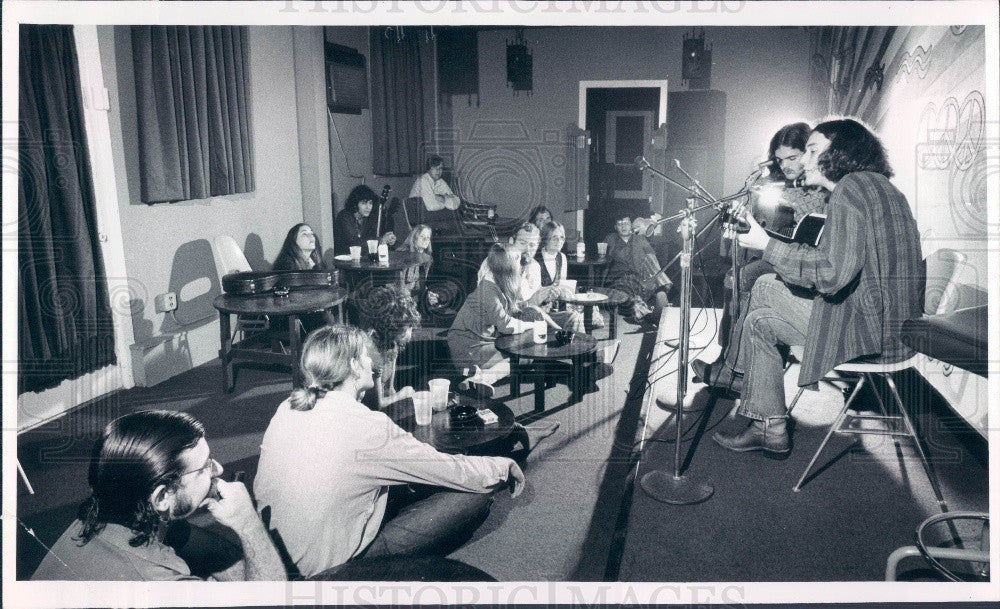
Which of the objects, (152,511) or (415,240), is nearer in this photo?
(152,511)

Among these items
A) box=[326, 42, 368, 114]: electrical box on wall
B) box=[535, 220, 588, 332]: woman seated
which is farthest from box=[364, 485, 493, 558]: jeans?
box=[326, 42, 368, 114]: electrical box on wall

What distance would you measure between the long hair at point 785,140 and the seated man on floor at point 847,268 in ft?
1.50

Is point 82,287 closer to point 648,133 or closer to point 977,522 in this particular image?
point 648,133

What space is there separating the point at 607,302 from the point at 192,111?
2773 mm

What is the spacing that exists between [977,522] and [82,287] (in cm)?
391

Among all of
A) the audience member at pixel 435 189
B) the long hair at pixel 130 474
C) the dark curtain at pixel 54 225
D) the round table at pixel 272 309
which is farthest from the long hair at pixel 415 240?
the long hair at pixel 130 474

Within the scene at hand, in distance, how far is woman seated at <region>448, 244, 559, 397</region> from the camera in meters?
3.34

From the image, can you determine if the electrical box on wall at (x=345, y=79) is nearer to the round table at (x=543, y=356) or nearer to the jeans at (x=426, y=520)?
the round table at (x=543, y=356)

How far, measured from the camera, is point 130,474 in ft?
5.24

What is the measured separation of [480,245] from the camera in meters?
4.74

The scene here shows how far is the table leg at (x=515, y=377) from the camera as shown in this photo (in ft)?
10.9

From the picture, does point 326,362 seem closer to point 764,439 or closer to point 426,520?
point 426,520

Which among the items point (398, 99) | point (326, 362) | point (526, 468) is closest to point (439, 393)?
point (526, 468)

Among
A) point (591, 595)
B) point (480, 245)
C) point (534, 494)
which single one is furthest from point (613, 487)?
point (480, 245)
